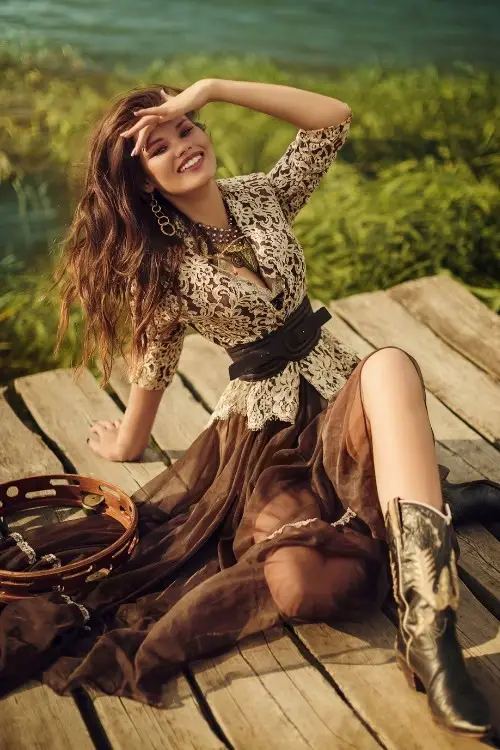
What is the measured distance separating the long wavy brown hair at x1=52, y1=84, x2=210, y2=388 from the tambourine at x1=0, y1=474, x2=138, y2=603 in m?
0.46

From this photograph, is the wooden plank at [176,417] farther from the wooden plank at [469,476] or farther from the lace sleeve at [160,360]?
Result: the wooden plank at [469,476]

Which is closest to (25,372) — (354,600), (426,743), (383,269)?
(383,269)

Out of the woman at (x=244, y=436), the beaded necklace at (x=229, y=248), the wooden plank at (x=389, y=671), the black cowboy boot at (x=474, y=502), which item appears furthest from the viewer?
the black cowboy boot at (x=474, y=502)

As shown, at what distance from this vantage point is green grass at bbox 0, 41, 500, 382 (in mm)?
5152

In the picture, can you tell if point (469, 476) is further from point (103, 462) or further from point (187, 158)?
point (187, 158)

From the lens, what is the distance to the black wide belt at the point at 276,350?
9.74ft

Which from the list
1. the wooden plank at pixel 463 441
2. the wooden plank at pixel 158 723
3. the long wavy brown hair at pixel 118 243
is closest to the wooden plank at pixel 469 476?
the wooden plank at pixel 463 441

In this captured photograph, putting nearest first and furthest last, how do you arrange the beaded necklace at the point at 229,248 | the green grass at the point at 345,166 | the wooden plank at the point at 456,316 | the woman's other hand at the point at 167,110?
the woman's other hand at the point at 167,110 → the beaded necklace at the point at 229,248 → the wooden plank at the point at 456,316 → the green grass at the point at 345,166

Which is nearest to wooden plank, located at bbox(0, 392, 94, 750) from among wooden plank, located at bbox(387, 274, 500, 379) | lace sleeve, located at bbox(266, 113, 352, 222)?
lace sleeve, located at bbox(266, 113, 352, 222)

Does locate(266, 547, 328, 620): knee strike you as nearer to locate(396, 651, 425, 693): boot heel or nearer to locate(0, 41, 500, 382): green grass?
locate(396, 651, 425, 693): boot heel

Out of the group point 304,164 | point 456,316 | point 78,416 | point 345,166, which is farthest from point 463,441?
point 345,166

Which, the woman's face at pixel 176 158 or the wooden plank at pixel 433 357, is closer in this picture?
the woman's face at pixel 176 158

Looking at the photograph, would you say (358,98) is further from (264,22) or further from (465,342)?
(465,342)

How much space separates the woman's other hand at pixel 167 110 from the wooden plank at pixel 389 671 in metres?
1.36
